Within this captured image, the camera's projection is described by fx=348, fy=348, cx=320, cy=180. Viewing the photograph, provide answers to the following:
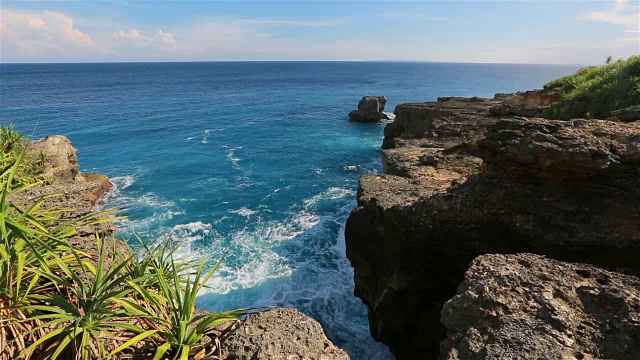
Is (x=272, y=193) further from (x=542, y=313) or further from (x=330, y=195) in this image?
(x=542, y=313)

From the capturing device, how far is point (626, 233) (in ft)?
29.9

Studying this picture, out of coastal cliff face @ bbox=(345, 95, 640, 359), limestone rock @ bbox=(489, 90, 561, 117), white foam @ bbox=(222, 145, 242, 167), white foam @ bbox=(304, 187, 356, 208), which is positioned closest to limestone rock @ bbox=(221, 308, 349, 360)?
coastal cliff face @ bbox=(345, 95, 640, 359)

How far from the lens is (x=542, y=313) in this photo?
6.04 m

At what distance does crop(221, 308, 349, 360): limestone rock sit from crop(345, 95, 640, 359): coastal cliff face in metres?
Result: 2.54

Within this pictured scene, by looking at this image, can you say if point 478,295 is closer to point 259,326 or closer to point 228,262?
point 259,326

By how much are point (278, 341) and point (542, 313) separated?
457 centimetres

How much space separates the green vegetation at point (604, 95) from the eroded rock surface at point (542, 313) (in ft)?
52.0

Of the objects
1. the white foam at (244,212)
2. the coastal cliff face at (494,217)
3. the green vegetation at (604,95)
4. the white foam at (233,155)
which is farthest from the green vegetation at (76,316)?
the white foam at (233,155)

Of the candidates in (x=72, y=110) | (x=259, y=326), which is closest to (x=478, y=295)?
(x=259, y=326)

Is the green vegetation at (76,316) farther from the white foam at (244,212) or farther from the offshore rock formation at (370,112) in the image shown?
the offshore rock formation at (370,112)

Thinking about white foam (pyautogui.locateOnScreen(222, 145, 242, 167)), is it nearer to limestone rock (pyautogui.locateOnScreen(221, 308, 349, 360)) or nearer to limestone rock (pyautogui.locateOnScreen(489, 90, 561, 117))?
limestone rock (pyautogui.locateOnScreen(489, 90, 561, 117))

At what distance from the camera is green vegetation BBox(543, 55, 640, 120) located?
58.9 feet

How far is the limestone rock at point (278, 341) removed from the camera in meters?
5.60

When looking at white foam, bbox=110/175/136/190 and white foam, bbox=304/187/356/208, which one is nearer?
A: white foam, bbox=304/187/356/208
